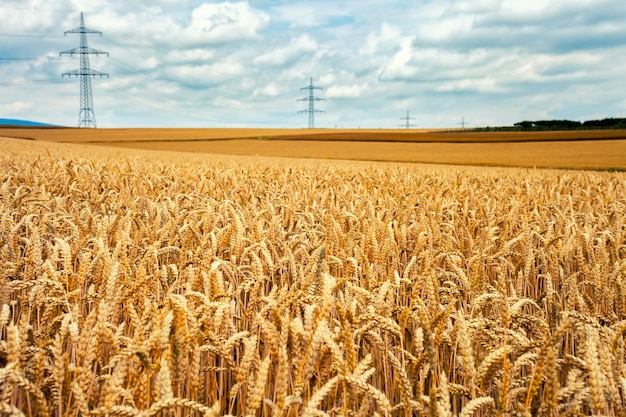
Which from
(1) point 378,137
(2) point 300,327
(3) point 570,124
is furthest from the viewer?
(3) point 570,124

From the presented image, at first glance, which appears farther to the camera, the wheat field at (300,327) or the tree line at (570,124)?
the tree line at (570,124)

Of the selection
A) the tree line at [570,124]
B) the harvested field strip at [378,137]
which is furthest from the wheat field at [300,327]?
the tree line at [570,124]

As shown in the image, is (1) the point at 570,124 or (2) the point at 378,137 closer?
(2) the point at 378,137

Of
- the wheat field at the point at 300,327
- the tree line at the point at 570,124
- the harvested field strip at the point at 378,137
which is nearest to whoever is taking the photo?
the wheat field at the point at 300,327

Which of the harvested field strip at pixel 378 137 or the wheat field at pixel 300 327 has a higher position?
the harvested field strip at pixel 378 137

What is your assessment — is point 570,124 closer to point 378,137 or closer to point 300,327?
point 378,137

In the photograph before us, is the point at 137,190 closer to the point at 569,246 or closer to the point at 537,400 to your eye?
the point at 569,246

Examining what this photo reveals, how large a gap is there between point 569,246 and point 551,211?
2.46 m

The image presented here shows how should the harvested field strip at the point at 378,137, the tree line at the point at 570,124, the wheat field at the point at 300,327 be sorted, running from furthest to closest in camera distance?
the tree line at the point at 570,124 < the harvested field strip at the point at 378,137 < the wheat field at the point at 300,327

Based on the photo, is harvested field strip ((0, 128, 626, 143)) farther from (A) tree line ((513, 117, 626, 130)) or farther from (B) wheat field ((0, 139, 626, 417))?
(B) wheat field ((0, 139, 626, 417))

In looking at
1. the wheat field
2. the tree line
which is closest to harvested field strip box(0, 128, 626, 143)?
the tree line

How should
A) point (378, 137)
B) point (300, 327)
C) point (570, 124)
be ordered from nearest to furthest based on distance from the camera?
point (300, 327)
point (378, 137)
point (570, 124)

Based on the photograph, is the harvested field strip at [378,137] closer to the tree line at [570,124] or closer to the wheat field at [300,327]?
the tree line at [570,124]

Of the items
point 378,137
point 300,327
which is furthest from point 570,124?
point 300,327
